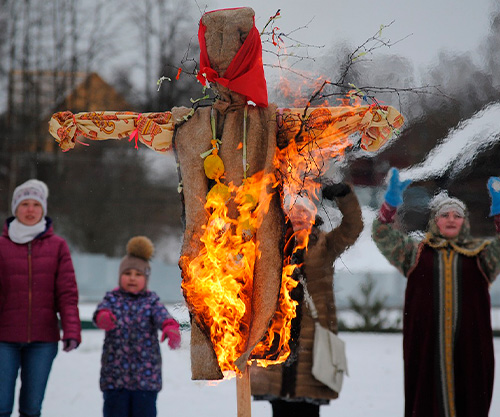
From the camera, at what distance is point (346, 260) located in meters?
3.31

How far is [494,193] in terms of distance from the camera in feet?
10.6

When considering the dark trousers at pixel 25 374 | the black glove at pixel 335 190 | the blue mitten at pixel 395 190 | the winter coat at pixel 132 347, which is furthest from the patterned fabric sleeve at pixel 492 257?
the dark trousers at pixel 25 374

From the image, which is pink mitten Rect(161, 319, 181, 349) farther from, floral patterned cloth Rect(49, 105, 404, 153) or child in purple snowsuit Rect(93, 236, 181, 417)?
floral patterned cloth Rect(49, 105, 404, 153)

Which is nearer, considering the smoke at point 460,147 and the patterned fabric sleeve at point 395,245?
the patterned fabric sleeve at point 395,245

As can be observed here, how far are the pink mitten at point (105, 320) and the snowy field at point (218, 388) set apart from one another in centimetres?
74

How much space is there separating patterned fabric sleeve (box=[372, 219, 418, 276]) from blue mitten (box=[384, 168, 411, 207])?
0.15 metres

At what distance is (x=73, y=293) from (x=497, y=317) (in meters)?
5.58

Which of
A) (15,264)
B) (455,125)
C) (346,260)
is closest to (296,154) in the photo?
(346,260)

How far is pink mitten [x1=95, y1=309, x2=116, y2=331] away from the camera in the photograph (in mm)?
3492

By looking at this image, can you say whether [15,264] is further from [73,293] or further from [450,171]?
[450,171]

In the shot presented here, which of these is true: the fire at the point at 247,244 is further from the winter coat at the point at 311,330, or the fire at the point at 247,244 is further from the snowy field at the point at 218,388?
the snowy field at the point at 218,388

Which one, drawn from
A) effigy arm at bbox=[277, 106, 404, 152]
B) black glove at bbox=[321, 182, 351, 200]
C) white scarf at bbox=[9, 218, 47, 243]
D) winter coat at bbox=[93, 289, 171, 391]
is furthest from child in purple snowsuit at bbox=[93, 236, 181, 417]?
effigy arm at bbox=[277, 106, 404, 152]

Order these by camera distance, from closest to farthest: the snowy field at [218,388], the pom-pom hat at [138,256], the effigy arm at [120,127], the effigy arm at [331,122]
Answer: the effigy arm at [331,122] < the effigy arm at [120,127] < the pom-pom hat at [138,256] < the snowy field at [218,388]

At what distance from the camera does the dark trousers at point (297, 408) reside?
3.29 meters
